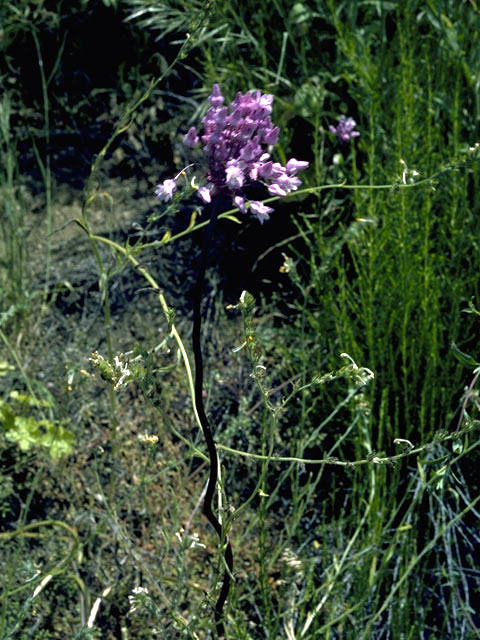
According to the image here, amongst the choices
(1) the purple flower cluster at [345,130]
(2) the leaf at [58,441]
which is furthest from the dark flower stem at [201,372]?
(1) the purple flower cluster at [345,130]

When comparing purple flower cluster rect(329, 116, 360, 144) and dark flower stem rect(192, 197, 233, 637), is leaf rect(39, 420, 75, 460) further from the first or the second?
purple flower cluster rect(329, 116, 360, 144)

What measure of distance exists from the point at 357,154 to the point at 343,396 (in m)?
0.81

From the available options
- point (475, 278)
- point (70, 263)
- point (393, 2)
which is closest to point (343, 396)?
point (475, 278)

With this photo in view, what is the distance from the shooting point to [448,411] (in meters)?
1.93

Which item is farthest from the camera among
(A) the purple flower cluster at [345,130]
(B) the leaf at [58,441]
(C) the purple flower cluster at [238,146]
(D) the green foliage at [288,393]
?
(A) the purple flower cluster at [345,130]

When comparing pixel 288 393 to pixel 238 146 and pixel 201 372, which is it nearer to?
pixel 201 372

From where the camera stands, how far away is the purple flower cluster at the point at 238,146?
1.13 meters

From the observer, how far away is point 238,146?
1146 mm

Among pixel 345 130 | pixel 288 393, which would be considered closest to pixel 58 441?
pixel 288 393

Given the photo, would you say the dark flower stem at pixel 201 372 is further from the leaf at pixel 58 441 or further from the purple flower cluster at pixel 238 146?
the leaf at pixel 58 441

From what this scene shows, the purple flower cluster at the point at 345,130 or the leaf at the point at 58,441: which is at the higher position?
the purple flower cluster at the point at 345,130

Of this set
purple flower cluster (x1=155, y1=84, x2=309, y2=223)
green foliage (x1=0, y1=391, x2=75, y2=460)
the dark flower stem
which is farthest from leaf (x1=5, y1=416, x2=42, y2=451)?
purple flower cluster (x1=155, y1=84, x2=309, y2=223)

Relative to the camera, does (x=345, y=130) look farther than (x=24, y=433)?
Yes

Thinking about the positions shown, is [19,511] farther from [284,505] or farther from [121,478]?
[284,505]
